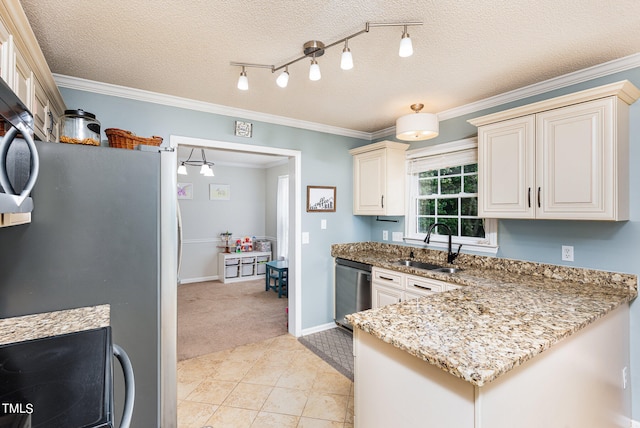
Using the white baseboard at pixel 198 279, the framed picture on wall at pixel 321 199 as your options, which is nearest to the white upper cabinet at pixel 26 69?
the framed picture on wall at pixel 321 199

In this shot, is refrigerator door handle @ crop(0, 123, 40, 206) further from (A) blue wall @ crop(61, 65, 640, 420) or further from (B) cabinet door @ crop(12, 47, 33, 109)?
(A) blue wall @ crop(61, 65, 640, 420)

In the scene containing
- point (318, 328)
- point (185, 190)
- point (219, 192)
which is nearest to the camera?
point (318, 328)

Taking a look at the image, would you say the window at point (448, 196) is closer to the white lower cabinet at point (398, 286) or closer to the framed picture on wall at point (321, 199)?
the white lower cabinet at point (398, 286)

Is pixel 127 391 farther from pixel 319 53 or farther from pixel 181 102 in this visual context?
pixel 181 102

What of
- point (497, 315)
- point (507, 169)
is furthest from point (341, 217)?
point (497, 315)

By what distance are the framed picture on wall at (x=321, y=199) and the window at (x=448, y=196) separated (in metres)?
0.93

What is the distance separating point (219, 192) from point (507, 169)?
552 centimetres

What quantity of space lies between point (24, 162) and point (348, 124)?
10.0 ft

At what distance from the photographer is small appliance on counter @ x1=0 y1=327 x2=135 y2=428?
70 cm

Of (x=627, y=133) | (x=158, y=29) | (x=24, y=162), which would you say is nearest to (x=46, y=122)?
(x=158, y=29)

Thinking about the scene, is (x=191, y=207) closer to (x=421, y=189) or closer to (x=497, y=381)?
(x=421, y=189)

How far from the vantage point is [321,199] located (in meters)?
3.69

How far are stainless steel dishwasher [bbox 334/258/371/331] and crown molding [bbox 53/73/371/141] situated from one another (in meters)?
1.65

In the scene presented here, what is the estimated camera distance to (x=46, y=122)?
1.89 metres
